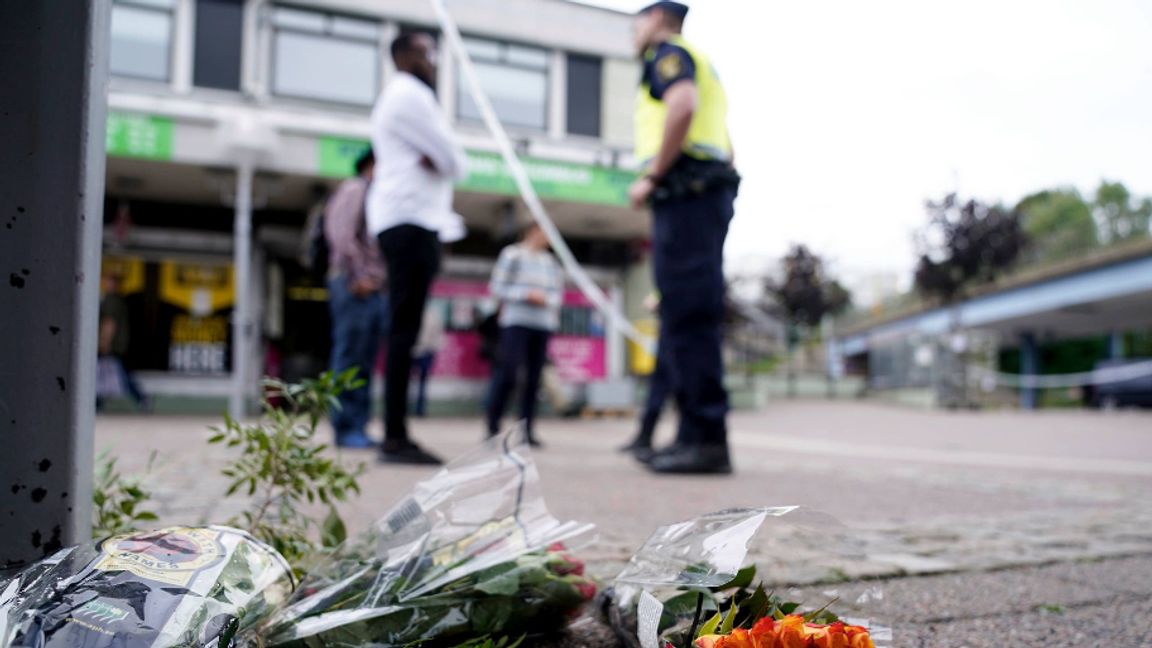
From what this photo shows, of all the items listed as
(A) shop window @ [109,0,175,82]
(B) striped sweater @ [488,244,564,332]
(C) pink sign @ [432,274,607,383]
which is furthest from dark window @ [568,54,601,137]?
(B) striped sweater @ [488,244,564,332]

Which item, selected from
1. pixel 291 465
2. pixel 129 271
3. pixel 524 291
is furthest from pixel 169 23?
pixel 291 465

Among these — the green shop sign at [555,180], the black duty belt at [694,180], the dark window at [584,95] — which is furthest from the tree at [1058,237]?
the black duty belt at [694,180]

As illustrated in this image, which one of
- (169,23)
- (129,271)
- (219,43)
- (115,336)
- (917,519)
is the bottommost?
(917,519)

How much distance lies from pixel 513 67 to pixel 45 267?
47.8 feet

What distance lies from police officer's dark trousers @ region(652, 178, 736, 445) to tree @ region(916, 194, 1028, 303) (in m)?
13.2

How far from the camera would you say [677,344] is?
12.4 ft

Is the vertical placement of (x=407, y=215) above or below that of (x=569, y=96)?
below

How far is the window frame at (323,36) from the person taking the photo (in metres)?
13.3

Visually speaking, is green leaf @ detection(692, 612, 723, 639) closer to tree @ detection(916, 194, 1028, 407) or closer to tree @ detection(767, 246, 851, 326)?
tree @ detection(767, 246, 851, 326)

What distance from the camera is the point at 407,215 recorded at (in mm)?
3789

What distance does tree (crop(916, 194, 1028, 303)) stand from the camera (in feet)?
53.7

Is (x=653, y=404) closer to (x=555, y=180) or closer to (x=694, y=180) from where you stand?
(x=694, y=180)

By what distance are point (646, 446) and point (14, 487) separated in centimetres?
456

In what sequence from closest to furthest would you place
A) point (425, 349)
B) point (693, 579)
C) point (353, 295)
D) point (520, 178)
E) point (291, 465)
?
point (693, 579), point (291, 465), point (353, 295), point (520, 178), point (425, 349)
